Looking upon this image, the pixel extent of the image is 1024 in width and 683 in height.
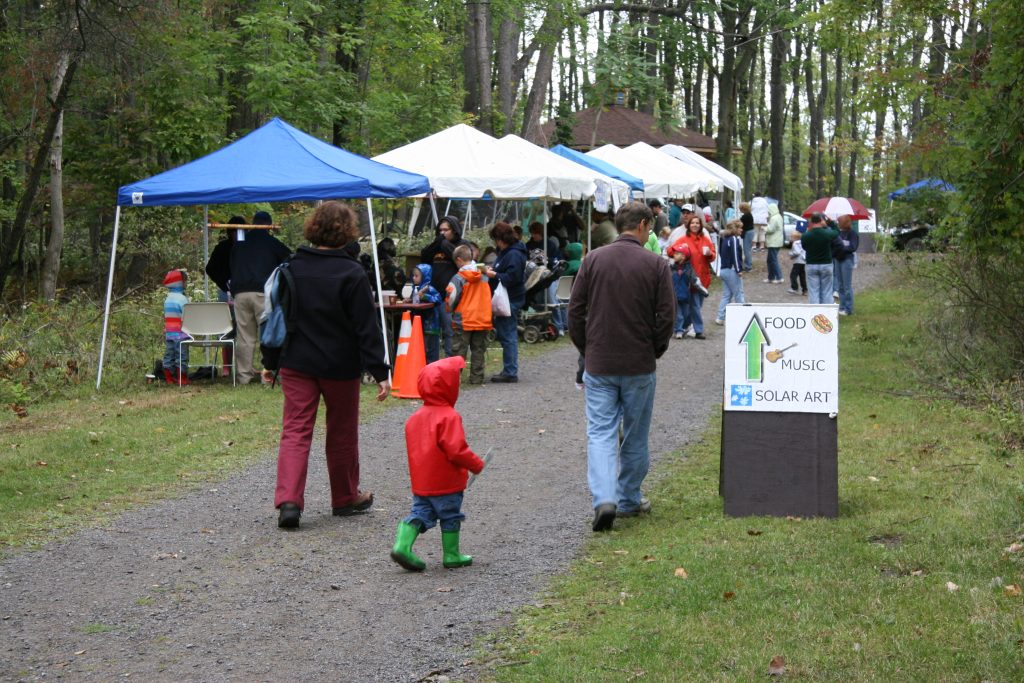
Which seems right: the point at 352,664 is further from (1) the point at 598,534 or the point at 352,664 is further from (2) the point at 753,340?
(2) the point at 753,340

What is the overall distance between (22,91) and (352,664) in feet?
67.4

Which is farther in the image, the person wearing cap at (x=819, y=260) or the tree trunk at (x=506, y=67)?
the tree trunk at (x=506, y=67)

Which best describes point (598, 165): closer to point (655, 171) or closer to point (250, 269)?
point (655, 171)

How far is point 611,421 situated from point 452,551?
137cm

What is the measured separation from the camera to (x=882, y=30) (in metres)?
18.6

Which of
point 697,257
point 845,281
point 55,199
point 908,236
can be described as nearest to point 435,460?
point 697,257

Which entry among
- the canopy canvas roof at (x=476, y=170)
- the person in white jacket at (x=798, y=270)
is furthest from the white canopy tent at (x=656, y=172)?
the canopy canvas roof at (x=476, y=170)

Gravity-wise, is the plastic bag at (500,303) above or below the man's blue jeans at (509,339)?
above

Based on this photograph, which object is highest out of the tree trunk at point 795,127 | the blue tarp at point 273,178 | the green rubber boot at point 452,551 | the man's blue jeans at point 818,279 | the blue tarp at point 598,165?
the tree trunk at point 795,127

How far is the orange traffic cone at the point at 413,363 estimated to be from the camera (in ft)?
47.0

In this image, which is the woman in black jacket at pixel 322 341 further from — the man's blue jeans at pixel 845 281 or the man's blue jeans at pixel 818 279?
the man's blue jeans at pixel 845 281

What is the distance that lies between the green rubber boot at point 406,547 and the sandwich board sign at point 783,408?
213 cm

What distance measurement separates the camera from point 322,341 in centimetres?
799

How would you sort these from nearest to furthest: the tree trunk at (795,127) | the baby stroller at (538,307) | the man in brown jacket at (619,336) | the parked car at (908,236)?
the man in brown jacket at (619,336) < the baby stroller at (538,307) < the parked car at (908,236) < the tree trunk at (795,127)
